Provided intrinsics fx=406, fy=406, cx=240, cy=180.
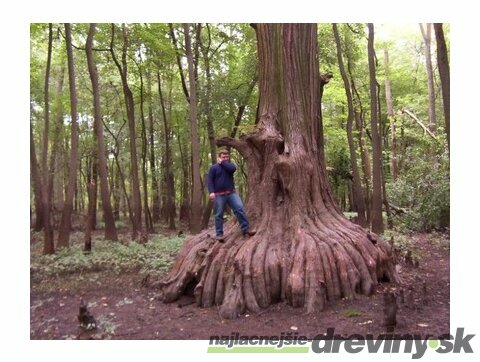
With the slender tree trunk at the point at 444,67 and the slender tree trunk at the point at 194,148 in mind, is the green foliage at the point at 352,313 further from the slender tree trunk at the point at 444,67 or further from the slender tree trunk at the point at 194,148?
the slender tree trunk at the point at 194,148

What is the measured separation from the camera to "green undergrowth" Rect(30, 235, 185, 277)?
6680mm

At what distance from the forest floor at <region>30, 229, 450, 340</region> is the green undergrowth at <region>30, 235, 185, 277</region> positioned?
54 cm

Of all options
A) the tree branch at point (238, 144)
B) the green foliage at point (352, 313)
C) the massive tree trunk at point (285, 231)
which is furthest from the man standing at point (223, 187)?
the green foliage at point (352, 313)

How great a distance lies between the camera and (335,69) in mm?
13922

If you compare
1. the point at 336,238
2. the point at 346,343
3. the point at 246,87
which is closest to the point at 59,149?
the point at 246,87

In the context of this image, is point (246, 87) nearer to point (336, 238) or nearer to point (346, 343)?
point (336, 238)

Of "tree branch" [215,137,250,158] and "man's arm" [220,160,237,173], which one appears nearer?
"man's arm" [220,160,237,173]

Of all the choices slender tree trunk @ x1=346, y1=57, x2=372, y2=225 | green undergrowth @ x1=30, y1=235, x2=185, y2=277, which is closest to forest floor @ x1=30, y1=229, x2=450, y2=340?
green undergrowth @ x1=30, y1=235, x2=185, y2=277

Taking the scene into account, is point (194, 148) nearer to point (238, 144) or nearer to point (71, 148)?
point (71, 148)

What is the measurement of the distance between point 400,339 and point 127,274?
4.50m

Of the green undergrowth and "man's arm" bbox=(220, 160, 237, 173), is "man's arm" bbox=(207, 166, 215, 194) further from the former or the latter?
the green undergrowth

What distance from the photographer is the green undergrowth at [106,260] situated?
6680mm

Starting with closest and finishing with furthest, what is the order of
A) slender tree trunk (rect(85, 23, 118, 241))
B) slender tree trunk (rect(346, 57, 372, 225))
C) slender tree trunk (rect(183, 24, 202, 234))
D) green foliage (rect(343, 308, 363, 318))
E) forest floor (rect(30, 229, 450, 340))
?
forest floor (rect(30, 229, 450, 340)), green foliage (rect(343, 308, 363, 318)), slender tree trunk (rect(85, 23, 118, 241)), slender tree trunk (rect(183, 24, 202, 234)), slender tree trunk (rect(346, 57, 372, 225))

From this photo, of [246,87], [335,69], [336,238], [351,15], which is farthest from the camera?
[335,69]
